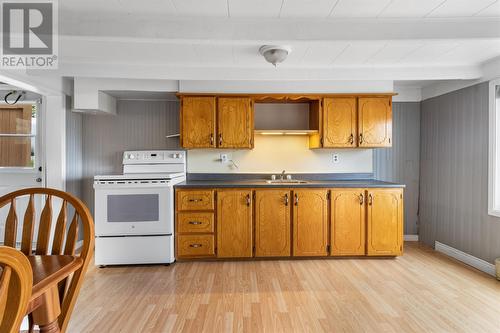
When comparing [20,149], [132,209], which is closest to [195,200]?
[132,209]

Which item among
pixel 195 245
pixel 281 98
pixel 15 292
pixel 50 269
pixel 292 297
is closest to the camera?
pixel 15 292

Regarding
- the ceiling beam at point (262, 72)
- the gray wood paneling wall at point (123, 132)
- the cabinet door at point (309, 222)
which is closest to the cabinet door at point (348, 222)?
the cabinet door at point (309, 222)

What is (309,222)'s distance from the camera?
3139 mm

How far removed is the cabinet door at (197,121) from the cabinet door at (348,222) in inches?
63.6

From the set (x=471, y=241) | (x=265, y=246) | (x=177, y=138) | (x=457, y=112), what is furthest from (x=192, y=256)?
(x=457, y=112)

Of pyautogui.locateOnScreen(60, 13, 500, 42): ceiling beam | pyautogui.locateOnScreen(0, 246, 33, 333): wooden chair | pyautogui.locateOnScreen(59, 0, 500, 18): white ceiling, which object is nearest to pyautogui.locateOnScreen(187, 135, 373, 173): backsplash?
pyautogui.locateOnScreen(60, 13, 500, 42): ceiling beam

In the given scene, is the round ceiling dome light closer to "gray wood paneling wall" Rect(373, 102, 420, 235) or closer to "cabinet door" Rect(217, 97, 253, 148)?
"cabinet door" Rect(217, 97, 253, 148)

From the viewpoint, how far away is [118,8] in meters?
1.98

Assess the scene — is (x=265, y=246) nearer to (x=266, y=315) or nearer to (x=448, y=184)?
(x=266, y=315)

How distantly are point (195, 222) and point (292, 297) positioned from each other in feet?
4.41

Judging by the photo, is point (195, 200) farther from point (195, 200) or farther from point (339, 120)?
point (339, 120)

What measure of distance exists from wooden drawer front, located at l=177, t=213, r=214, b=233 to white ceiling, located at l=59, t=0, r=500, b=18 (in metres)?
1.99

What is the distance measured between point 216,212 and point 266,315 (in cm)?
133

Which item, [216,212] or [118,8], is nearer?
[118,8]
